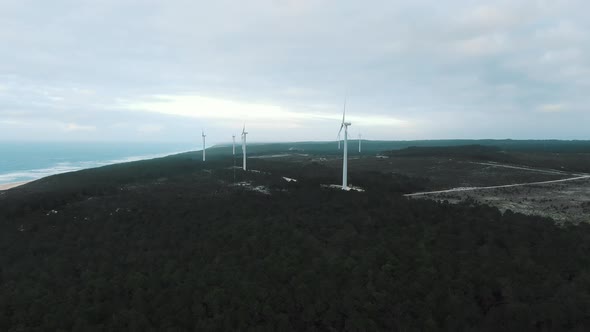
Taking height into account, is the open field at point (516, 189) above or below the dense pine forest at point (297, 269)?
above

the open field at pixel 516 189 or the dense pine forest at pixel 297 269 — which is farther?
the open field at pixel 516 189

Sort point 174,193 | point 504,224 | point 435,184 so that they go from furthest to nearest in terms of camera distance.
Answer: point 435,184, point 174,193, point 504,224

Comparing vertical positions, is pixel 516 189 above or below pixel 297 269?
above

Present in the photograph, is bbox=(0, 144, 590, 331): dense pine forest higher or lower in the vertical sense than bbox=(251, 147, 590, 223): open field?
lower

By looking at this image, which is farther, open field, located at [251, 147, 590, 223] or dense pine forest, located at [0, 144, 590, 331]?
open field, located at [251, 147, 590, 223]

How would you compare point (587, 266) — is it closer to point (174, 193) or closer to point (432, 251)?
point (432, 251)

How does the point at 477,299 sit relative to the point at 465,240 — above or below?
below

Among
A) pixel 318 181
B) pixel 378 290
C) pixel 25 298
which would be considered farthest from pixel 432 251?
pixel 318 181

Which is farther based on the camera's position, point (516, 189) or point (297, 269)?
point (516, 189)
